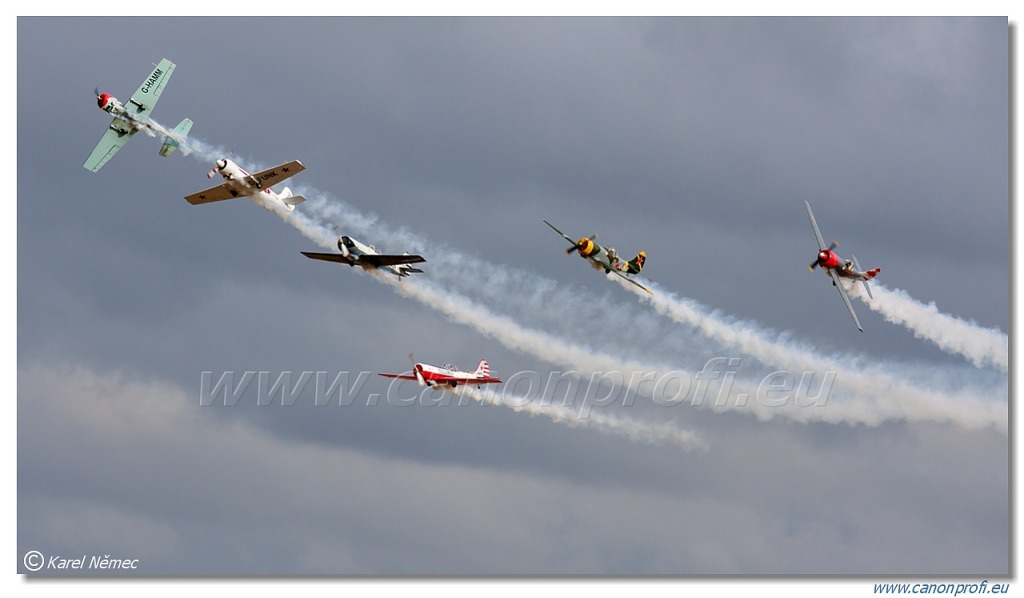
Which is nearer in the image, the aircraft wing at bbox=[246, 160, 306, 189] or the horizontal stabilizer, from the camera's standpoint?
the aircraft wing at bbox=[246, 160, 306, 189]

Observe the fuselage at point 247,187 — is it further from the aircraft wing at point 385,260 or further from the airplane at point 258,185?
the aircraft wing at point 385,260

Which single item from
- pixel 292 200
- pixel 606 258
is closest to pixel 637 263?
pixel 606 258

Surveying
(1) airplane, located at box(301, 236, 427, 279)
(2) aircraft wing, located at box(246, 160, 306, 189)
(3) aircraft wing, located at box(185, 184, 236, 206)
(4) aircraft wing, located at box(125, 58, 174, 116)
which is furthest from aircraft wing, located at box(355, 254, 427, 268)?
(4) aircraft wing, located at box(125, 58, 174, 116)

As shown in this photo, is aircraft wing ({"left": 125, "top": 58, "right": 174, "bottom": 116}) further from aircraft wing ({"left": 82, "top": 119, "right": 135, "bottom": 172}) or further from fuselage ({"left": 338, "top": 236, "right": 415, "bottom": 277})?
fuselage ({"left": 338, "top": 236, "right": 415, "bottom": 277})

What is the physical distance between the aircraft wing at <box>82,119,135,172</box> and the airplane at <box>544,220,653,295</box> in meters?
22.0

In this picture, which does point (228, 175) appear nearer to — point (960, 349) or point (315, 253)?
point (315, 253)

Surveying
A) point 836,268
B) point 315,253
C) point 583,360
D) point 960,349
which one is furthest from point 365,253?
point 960,349

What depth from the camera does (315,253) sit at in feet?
427

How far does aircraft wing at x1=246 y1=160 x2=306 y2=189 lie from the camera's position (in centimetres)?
12625

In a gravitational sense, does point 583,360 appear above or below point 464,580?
above

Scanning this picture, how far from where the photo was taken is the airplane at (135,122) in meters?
128

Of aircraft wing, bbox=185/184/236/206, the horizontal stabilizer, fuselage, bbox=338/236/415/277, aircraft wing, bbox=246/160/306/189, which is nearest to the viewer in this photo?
aircraft wing, bbox=246/160/306/189

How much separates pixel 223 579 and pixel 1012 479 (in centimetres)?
3908

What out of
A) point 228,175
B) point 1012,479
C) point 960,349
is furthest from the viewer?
point 960,349
